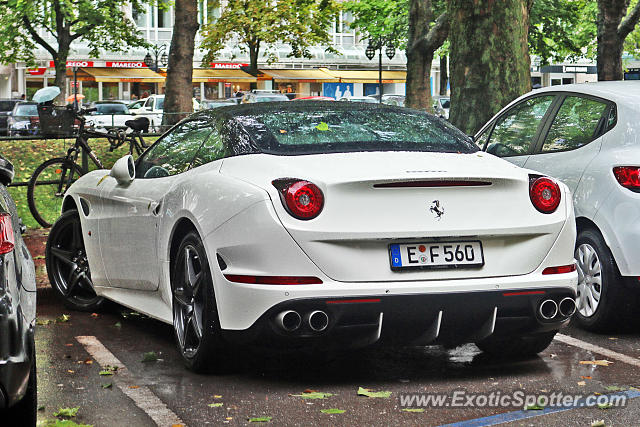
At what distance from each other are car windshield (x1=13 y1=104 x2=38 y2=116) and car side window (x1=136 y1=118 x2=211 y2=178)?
33.1 metres

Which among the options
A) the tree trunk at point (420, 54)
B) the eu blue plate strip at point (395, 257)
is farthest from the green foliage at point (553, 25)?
the eu blue plate strip at point (395, 257)

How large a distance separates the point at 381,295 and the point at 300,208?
0.56 metres

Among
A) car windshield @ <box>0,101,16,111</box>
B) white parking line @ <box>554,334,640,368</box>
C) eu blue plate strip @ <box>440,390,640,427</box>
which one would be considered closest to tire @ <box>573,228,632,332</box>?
white parking line @ <box>554,334,640,368</box>

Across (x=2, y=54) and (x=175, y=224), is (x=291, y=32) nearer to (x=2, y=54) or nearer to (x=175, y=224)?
(x=2, y=54)

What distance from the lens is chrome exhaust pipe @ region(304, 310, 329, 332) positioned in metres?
5.54

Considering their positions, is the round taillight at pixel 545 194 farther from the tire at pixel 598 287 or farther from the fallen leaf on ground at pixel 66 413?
the fallen leaf on ground at pixel 66 413

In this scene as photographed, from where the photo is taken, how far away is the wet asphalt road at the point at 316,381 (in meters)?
5.18

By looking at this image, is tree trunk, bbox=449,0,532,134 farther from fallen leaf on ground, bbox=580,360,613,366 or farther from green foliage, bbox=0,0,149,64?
green foliage, bbox=0,0,149,64

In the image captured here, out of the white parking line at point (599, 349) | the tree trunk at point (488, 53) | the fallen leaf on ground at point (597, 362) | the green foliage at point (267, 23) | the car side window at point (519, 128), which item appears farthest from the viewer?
the green foliage at point (267, 23)

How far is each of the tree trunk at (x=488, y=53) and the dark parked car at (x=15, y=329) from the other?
10.1 meters

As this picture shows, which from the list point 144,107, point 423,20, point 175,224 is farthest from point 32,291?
point 144,107

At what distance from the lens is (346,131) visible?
6.41 metres

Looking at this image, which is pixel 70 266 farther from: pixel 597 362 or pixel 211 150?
pixel 597 362

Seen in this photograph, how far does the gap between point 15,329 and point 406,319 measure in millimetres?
2169
